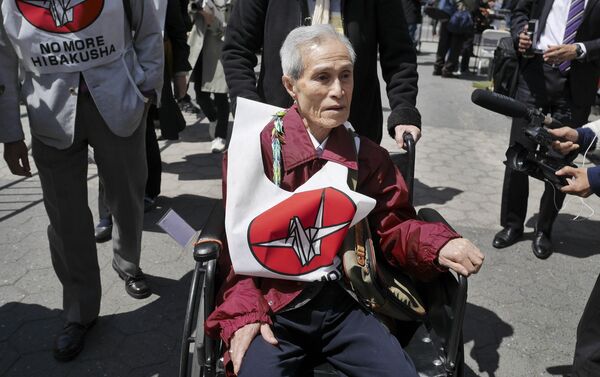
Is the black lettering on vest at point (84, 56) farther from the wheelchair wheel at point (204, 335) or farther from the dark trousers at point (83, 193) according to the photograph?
the wheelchair wheel at point (204, 335)

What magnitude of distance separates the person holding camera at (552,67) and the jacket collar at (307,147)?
1873 mm

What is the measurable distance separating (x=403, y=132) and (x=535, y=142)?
0.53 meters

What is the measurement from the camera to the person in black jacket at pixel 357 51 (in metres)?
2.41

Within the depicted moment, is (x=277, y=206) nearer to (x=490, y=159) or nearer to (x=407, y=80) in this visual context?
(x=407, y=80)

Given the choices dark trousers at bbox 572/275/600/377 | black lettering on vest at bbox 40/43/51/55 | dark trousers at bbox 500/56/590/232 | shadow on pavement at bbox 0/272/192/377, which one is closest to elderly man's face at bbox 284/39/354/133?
black lettering on vest at bbox 40/43/51/55

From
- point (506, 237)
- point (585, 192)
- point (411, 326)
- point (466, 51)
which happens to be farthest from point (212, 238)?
point (466, 51)

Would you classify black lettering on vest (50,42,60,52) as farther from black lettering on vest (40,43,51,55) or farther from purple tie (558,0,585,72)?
purple tie (558,0,585,72)

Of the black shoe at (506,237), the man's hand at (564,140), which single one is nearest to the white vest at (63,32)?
the man's hand at (564,140)

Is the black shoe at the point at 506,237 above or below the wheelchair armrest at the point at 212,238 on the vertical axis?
below

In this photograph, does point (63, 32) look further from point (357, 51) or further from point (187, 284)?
point (187, 284)

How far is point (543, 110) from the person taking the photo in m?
3.77

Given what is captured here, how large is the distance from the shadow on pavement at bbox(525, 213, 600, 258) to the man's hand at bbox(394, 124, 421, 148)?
239cm

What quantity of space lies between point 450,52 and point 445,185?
6.70 metres

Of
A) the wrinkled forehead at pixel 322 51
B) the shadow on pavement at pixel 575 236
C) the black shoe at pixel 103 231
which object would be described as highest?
the wrinkled forehead at pixel 322 51
